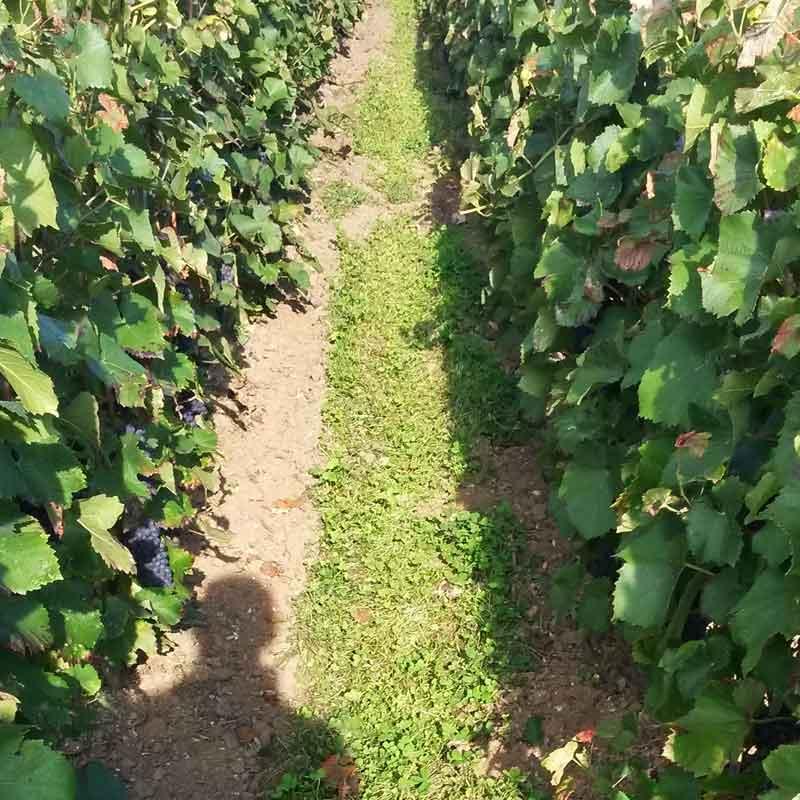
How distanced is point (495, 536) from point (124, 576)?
177cm

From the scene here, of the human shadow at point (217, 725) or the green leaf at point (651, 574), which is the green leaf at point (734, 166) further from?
the human shadow at point (217, 725)

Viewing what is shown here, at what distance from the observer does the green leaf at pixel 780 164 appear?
7.36 ft

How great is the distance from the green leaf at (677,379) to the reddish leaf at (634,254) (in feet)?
1.73

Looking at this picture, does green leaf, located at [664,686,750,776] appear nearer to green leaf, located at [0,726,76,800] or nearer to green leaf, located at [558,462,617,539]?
green leaf, located at [558,462,617,539]

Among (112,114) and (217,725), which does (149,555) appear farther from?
(112,114)

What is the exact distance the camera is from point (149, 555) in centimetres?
356

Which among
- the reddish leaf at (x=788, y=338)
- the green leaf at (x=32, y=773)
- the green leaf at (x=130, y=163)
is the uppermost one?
the reddish leaf at (x=788, y=338)

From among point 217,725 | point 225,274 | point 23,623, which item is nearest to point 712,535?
point 23,623

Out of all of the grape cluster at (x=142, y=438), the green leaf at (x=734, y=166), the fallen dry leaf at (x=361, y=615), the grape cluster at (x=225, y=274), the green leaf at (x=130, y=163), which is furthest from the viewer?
the grape cluster at (x=225, y=274)

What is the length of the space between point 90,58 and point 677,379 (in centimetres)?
206

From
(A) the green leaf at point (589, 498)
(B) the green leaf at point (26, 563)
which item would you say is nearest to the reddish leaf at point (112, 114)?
(B) the green leaf at point (26, 563)

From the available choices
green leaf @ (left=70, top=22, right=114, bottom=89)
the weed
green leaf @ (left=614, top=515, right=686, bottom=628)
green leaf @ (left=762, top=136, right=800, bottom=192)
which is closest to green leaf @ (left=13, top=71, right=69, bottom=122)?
green leaf @ (left=70, top=22, right=114, bottom=89)

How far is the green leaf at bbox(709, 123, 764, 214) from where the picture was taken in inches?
94.0

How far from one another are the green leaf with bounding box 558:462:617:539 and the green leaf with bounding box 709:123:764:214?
117 centimetres
